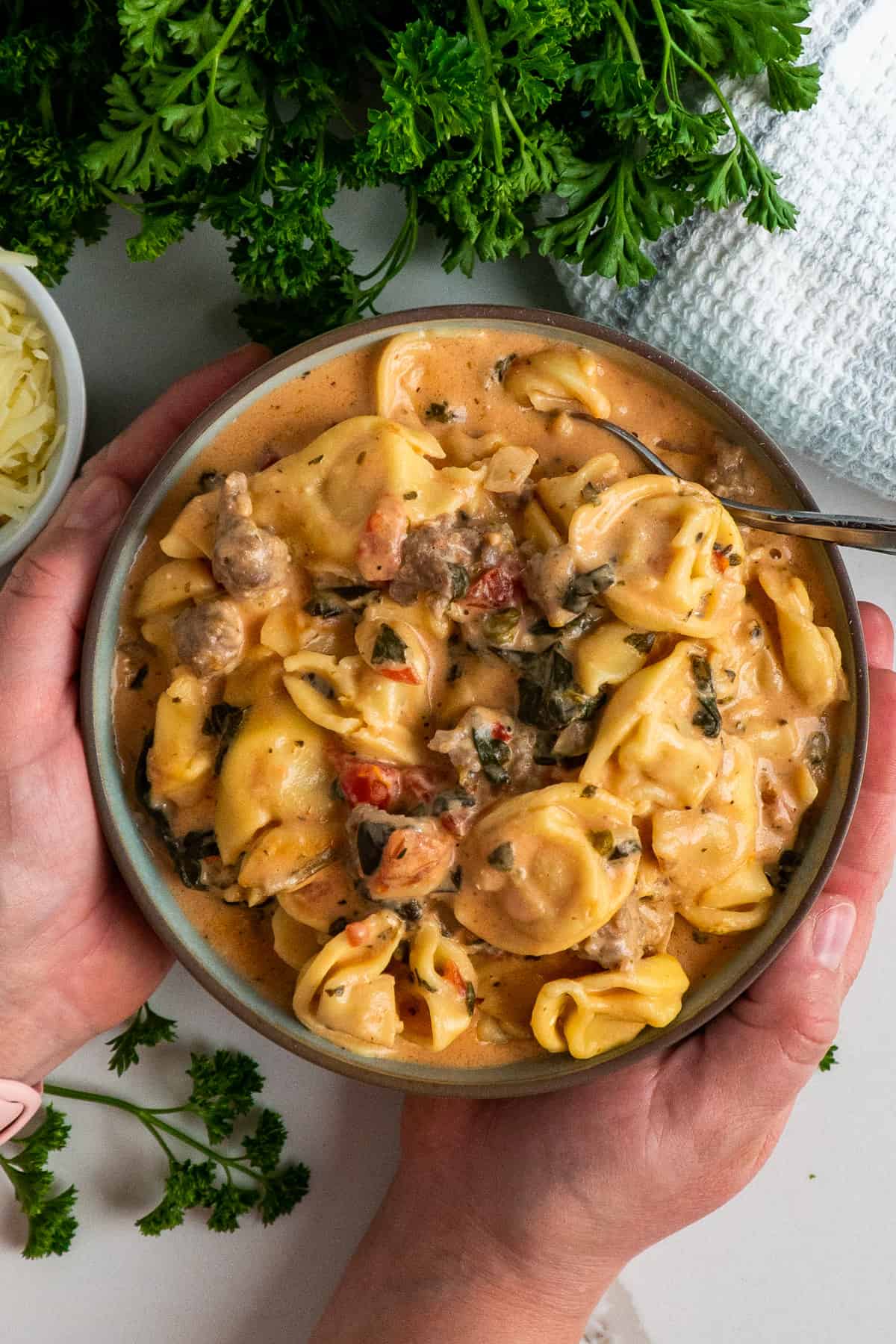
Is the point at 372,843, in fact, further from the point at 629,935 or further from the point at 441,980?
the point at 629,935

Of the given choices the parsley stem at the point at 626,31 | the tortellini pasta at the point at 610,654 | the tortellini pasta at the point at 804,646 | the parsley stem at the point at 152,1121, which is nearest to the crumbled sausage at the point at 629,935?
the tortellini pasta at the point at 610,654

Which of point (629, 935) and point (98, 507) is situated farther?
point (98, 507)

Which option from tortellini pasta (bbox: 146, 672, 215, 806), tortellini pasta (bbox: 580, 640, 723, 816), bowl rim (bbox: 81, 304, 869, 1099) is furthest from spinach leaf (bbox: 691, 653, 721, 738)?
tortellini pasta (bbox: 146, 672, 215, 806)

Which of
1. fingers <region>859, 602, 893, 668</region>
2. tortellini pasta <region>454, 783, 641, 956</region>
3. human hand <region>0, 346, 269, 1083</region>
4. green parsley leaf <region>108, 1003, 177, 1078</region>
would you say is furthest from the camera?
green parsley leaf <region>108, 1003, 177, 1078</region>

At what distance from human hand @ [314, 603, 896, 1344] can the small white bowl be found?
85.9 inches

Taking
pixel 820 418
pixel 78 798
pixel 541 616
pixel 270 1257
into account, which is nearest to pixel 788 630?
pixel 541 616

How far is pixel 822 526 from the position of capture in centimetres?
291

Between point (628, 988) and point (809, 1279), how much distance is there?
1.99 m

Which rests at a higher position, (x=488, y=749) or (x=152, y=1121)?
(x=488, y=749)

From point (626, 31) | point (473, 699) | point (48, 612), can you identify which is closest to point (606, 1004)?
point (473, 699)

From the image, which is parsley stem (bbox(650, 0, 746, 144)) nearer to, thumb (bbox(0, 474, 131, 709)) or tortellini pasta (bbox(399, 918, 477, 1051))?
thumb (bbox(0, 474, 131, 709))

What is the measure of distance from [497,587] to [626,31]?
58.2 inches

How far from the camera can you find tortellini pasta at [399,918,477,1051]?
2.82 metres

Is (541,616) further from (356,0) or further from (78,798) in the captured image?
(356,0)
